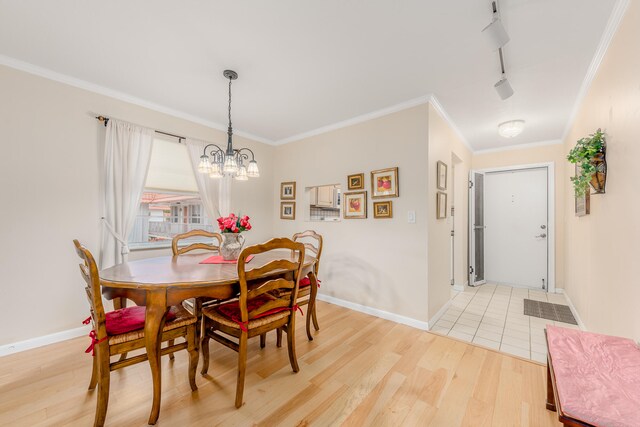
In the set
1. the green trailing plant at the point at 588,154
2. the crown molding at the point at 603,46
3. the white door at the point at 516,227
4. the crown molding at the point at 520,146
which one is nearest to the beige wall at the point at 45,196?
the crown molding at the point at 603,46

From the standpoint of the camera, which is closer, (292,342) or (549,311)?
(292,342)

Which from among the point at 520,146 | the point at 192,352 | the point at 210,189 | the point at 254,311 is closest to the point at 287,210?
the point at 210,189

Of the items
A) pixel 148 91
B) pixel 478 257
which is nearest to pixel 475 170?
pixel 478 257

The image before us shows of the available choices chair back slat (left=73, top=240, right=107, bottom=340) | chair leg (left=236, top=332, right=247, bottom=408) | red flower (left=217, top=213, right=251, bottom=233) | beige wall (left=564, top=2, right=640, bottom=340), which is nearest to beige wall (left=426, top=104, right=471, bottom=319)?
beige wall (left=564, top=2, right=640, bottom=340)

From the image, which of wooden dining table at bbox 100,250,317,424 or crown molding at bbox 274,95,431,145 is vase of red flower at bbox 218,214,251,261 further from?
crown molding at bbox 274,95,431,145

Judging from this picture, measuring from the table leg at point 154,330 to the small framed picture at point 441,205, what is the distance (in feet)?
8.83

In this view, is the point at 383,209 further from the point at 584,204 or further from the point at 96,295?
the point at 96,295

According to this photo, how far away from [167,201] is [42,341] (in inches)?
64.5

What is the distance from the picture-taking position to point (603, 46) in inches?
72.9

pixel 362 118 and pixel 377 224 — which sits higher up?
pixel 362 118

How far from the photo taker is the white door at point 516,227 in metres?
4.13

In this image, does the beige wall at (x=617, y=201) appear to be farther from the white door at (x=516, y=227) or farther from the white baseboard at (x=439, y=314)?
the white door at (x=516, y=227)

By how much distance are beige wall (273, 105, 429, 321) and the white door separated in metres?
2.67

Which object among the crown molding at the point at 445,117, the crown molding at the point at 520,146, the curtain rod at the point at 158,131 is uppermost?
the crown molding at the point at 445,117
